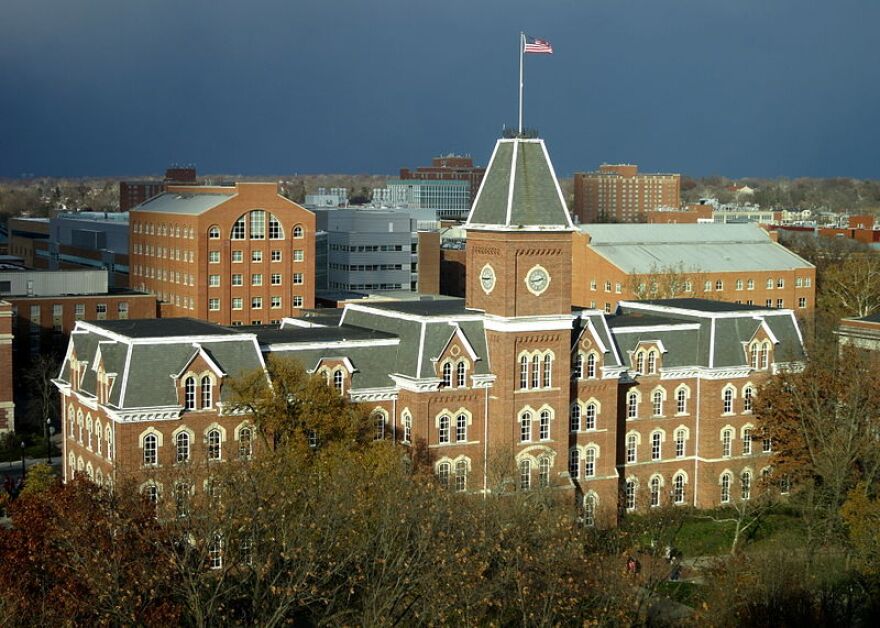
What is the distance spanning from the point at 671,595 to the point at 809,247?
5224 inches

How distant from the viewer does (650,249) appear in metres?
163

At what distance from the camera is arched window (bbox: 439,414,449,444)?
254ft

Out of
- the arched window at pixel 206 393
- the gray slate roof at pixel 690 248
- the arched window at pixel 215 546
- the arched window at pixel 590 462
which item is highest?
the gray slate roof at pixel 690 248

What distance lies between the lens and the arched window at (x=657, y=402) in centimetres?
8638

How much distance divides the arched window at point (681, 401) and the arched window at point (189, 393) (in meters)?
33.1

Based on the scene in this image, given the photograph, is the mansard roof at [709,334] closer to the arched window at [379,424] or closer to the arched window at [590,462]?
the arched window at [590,462]

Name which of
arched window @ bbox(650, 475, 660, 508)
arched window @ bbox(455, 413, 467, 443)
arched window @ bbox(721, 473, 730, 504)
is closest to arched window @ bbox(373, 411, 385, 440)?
arched window @ bbox(455, 413, 467, 443)

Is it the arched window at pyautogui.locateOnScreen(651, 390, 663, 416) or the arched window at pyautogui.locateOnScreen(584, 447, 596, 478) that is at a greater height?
the arched window at pyautogui.locateOnScreen(651, 390, 663, 416)

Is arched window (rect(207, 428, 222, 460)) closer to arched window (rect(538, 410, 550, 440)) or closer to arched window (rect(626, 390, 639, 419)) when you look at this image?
arched window (rect(538, 410, 550, 440))

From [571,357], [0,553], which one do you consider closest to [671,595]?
[571,357]

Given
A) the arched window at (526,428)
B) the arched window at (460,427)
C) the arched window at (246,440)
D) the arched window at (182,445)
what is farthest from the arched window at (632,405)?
the arched window at (182,445)

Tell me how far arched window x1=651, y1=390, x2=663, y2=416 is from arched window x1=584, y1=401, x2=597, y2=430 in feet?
19.7

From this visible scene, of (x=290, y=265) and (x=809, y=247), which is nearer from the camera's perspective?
(x=290, y=265)

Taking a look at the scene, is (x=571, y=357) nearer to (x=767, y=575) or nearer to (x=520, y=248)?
(x=520, y=248)
